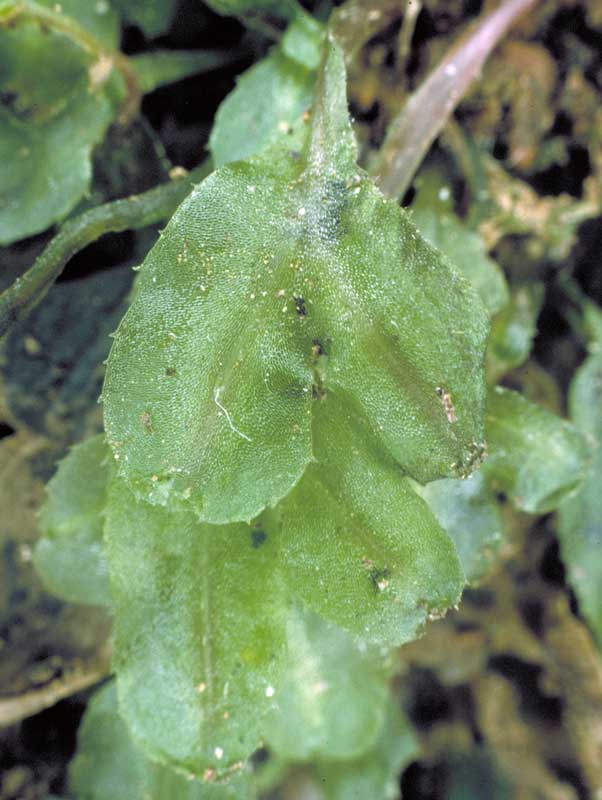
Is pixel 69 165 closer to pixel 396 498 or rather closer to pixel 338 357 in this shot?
pixel 338 357

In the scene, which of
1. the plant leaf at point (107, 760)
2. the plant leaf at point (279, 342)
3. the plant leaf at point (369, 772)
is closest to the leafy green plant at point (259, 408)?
the plant leaf at point (279, 342)

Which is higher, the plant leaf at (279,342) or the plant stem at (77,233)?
the plant leaf at (279,342)

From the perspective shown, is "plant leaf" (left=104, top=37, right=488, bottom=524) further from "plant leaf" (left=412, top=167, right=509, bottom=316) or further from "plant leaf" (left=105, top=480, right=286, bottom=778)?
"plant leaf" (left=412, top=167, right=509, bottom=316)

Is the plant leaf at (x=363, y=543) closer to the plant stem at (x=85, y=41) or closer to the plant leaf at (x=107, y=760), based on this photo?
the plant leaf at (x=107, y=760)

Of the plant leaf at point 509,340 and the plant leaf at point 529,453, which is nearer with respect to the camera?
the plant leaf at point 529,453

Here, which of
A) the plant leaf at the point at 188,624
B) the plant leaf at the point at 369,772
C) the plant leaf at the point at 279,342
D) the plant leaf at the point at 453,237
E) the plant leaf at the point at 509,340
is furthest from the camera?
the plant leaf at the point at 369,772

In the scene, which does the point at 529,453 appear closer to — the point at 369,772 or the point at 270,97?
the point at 270,97

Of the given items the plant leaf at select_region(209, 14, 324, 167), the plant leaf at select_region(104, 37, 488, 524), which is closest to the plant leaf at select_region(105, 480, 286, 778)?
the plant leaf at select_region(104, 37, 488, 524)
